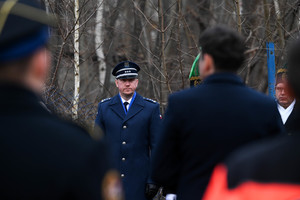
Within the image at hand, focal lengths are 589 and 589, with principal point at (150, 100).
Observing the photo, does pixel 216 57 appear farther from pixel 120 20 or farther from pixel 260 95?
pixel 120 20

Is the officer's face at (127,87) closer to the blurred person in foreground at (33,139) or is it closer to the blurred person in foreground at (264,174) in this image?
the blurred person in foreground at (33,139)

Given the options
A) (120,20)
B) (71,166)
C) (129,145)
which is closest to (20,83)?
(71,166)

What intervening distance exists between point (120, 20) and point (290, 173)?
16238 millimetres

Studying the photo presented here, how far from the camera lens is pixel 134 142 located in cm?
634

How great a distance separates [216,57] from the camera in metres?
3.22

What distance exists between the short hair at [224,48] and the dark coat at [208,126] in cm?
7

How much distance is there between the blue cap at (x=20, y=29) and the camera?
5.80ft

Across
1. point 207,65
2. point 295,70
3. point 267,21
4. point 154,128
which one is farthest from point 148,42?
point 295,70

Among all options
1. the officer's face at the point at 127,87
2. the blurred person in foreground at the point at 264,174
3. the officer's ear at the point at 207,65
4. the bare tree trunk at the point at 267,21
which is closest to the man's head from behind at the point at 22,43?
the blurred person in foreground at the point at 264,174

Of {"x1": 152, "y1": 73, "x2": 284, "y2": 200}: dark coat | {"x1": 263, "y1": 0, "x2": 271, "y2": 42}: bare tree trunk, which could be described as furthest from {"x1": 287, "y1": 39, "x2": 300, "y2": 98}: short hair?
{"x1": 263, "y1": 0, "x2": 271, "y2": 42}: bare tree trunk

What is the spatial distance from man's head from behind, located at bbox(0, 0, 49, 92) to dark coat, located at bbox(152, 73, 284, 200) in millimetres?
1420

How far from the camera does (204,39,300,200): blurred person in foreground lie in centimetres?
167

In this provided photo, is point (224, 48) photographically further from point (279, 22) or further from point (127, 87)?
point (279, 22)

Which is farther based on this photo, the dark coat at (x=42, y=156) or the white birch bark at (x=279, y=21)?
the white birch bark at (x=279, y=21)
